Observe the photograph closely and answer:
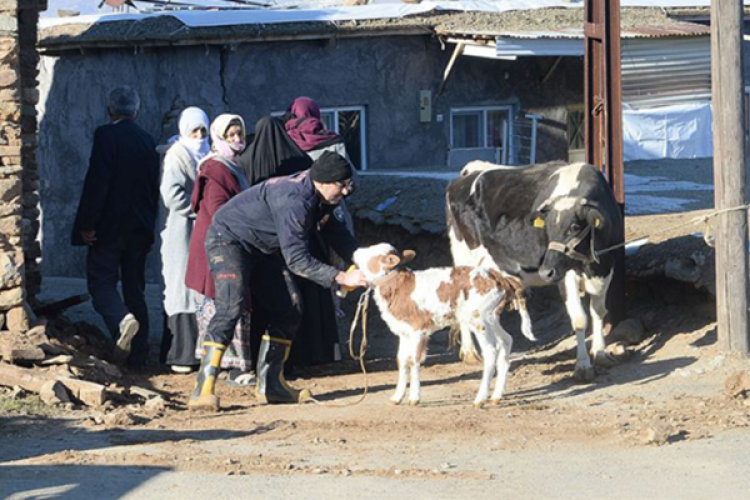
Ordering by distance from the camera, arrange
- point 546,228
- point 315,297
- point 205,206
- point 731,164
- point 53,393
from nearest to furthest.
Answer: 1. point 53,393
2. point 731,164
3. point 205,206
4. point 546,228
5. point 315,297

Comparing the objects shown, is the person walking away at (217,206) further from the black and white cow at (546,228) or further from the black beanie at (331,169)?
the black and white cow at (546,228)

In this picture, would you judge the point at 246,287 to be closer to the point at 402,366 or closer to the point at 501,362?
the point at 402,366

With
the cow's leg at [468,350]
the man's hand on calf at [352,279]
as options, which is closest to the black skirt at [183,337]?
the cow's leg at [468,350]

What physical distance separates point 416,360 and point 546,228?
2.05 meters

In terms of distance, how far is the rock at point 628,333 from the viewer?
441 inches

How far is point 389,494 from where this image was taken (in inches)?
268

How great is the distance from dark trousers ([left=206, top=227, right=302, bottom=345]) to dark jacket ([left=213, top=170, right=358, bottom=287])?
100 mm

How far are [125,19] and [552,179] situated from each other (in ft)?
22.6

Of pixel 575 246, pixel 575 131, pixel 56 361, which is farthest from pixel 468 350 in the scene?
pixel 575 131

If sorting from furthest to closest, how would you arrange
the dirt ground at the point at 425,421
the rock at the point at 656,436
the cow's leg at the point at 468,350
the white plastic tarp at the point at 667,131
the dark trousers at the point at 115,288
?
1. the white plastic tarp at the point at 667,131
2. the cow's leg at the point at 468,350
3. the dark trousers at the point at 115,288
4. the rock at the point at 656,436
5. the dirt ground at the point at 425,421

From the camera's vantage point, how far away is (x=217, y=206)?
390 inches

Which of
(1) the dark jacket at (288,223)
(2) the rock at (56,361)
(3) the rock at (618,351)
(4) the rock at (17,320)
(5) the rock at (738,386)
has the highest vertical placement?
(1) the dark jacket at (288,223)

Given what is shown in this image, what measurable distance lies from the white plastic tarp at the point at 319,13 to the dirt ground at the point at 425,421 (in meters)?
6.31

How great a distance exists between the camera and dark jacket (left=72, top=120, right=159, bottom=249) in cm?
1095
